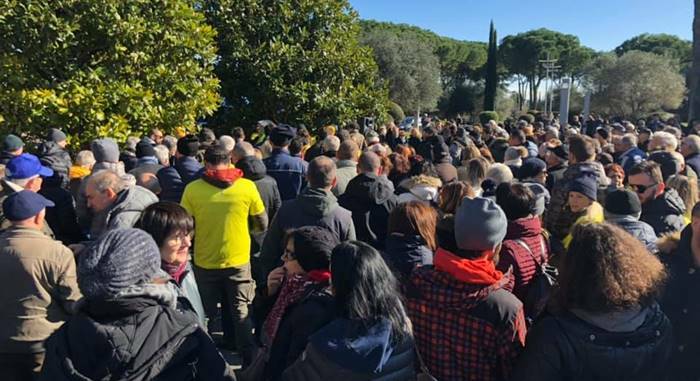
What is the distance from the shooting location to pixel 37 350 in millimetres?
3018

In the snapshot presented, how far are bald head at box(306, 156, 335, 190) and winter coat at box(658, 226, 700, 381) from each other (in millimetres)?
2461

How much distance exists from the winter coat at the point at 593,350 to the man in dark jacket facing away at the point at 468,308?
221 mm

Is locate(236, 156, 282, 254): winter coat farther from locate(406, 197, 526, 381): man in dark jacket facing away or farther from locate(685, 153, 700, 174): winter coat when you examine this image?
locate(685, 153, 700, 174): winter coat

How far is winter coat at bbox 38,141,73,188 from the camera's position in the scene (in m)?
4.95

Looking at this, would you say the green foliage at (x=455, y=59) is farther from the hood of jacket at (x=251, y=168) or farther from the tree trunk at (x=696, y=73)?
the hood of jacket at (x=251, y=168)

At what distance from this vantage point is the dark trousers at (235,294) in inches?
180

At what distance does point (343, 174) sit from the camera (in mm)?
6113

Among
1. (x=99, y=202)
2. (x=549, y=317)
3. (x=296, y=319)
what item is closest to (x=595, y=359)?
(x=549, y=317)

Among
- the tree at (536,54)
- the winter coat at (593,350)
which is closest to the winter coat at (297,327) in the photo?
the winter coat at (593,350)

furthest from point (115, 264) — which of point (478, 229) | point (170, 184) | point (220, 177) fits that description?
point (170, 184)

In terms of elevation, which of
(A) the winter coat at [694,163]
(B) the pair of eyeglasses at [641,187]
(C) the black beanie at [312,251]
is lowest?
(A) the winter coat at [694,163]

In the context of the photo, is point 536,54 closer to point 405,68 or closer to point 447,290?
point 405,68

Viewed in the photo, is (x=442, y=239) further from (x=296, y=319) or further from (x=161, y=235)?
(x=161, y=235)

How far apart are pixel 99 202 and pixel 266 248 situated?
50.6 inches
